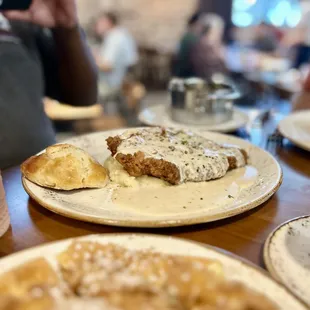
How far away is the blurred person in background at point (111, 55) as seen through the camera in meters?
5.38

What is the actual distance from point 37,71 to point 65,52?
267 mm

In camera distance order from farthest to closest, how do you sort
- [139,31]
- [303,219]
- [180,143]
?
[139,31], [180,143], [303,219]

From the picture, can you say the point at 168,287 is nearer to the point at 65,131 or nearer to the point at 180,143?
the point at 180,143

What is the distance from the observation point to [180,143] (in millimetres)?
1131

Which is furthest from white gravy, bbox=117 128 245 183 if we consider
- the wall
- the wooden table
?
the wall

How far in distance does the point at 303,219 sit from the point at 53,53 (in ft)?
5.19

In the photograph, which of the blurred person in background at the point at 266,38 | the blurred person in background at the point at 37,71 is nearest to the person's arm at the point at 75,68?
the blurred person in background at the point at 37,71

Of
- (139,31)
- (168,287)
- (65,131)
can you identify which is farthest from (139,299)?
(139,31)

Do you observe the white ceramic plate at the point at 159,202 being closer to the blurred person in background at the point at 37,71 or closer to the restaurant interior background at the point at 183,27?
the blurred person in background at the point at 37,71

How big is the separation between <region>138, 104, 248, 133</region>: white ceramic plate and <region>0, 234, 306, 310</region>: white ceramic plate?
877 millimetres

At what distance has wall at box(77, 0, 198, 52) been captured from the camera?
7016 mm

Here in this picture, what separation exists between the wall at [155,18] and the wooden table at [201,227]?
21.2 ft

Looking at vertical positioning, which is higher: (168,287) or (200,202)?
(168,287)

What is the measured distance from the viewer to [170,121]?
168 centimetres
